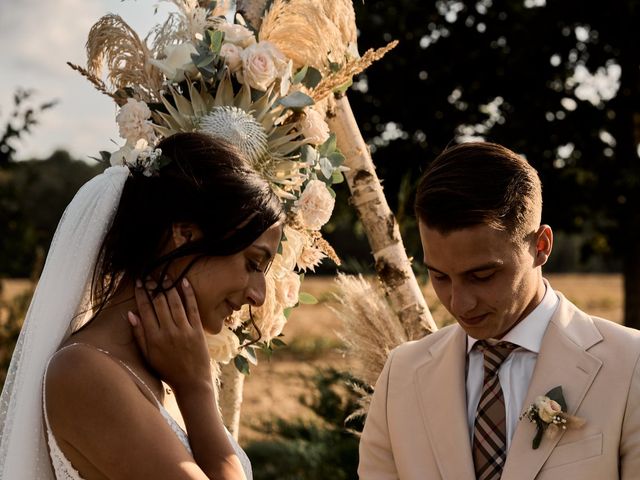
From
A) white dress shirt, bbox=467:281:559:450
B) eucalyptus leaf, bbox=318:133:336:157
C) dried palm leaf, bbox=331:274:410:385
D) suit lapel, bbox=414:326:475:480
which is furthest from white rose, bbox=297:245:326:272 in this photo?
white dress shirt, bbox=467:281:559:450

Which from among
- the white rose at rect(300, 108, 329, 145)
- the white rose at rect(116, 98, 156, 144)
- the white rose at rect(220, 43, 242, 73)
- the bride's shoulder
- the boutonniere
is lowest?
the boutonniere

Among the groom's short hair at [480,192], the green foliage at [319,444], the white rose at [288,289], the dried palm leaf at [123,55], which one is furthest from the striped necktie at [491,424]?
the green foliage at [319,444]

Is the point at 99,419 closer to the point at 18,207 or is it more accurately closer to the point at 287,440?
the point at 287,440

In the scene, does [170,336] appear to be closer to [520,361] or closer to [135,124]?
[135,124]

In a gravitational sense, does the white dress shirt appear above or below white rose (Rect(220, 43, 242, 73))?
below

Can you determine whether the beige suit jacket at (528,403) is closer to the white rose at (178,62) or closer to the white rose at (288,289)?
the white rose at (288,289)

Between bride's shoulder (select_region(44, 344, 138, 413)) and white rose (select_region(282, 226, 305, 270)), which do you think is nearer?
bride's shoulder (select_region(44, 344, 138, 413))

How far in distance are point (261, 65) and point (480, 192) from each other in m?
0.95

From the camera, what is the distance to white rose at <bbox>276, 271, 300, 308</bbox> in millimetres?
3227

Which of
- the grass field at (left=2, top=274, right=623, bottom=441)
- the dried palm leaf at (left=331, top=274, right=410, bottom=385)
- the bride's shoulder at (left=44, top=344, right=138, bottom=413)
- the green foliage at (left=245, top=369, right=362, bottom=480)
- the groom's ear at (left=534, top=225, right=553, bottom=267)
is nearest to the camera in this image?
the bride's shoulder at (left=44, top=344, right=138, bottom=413)

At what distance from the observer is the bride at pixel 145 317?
2.11 meters

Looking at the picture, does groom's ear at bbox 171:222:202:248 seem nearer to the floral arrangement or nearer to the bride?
the bride

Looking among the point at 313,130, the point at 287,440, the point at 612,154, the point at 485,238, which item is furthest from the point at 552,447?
the point at 612,154

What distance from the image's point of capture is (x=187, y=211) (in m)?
2.29
